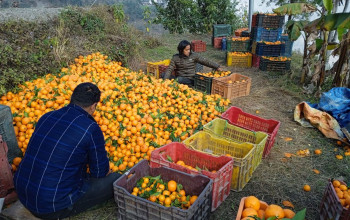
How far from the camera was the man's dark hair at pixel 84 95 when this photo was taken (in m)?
2.80

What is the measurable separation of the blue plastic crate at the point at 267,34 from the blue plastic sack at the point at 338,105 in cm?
509

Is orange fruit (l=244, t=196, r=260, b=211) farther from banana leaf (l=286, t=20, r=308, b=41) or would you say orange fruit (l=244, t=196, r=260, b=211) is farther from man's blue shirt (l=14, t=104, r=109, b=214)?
banana leaf (l=286, t=20, r=308, b=41)

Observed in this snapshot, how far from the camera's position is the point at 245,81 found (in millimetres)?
6992

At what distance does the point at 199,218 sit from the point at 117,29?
26.4ft

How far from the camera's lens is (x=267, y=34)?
10.2 m

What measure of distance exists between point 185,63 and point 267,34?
193 inches

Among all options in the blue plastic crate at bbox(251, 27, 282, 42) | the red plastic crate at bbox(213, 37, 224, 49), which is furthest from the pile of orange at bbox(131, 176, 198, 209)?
the red plastic crate at bbox(213, 37, 224, 49)

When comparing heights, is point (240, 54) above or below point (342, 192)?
above

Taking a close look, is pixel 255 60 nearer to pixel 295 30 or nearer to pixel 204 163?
pixel 295 30

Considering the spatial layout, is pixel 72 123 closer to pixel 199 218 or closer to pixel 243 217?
pixel 199 218

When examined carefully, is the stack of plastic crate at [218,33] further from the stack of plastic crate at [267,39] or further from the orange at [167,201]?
the orange at [167,201]

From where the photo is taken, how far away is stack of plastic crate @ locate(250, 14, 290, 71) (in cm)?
977

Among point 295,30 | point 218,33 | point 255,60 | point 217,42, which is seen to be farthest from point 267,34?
point 218,33

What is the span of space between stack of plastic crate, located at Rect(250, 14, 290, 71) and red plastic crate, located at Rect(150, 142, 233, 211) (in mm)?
7104
